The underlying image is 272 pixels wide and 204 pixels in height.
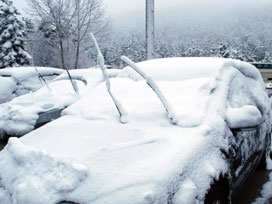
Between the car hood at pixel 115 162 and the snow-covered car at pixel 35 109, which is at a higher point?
the car hood at pixel 115 162

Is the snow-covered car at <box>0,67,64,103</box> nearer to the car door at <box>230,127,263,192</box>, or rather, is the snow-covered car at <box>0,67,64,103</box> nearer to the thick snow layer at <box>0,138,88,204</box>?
the thick snow layer at <box>0,138,88,204</box>

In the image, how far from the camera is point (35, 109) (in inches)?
166

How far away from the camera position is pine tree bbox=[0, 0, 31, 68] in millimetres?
21359

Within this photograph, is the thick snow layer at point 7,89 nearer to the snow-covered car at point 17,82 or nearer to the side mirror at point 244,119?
the snow-covered car at point 17,82

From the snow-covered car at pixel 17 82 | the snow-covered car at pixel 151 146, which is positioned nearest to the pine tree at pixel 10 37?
the snow-covered car at pixel 17 82

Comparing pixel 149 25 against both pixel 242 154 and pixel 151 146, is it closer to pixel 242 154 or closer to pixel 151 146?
pixel 242 154

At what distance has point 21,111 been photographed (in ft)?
13.8

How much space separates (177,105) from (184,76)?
53 cm

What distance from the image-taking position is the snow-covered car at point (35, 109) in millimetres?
4105

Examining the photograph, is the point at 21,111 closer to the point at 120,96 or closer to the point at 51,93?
the point at 51,93

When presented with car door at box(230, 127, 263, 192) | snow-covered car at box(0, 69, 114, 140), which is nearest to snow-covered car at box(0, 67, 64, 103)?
snow-covered car at box(0, 69, 114, 140)

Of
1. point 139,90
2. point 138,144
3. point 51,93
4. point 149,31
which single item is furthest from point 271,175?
point 149,31

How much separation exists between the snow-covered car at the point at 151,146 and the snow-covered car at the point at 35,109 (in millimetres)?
1429

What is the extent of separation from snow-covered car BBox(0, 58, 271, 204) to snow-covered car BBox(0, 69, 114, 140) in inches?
56.3
